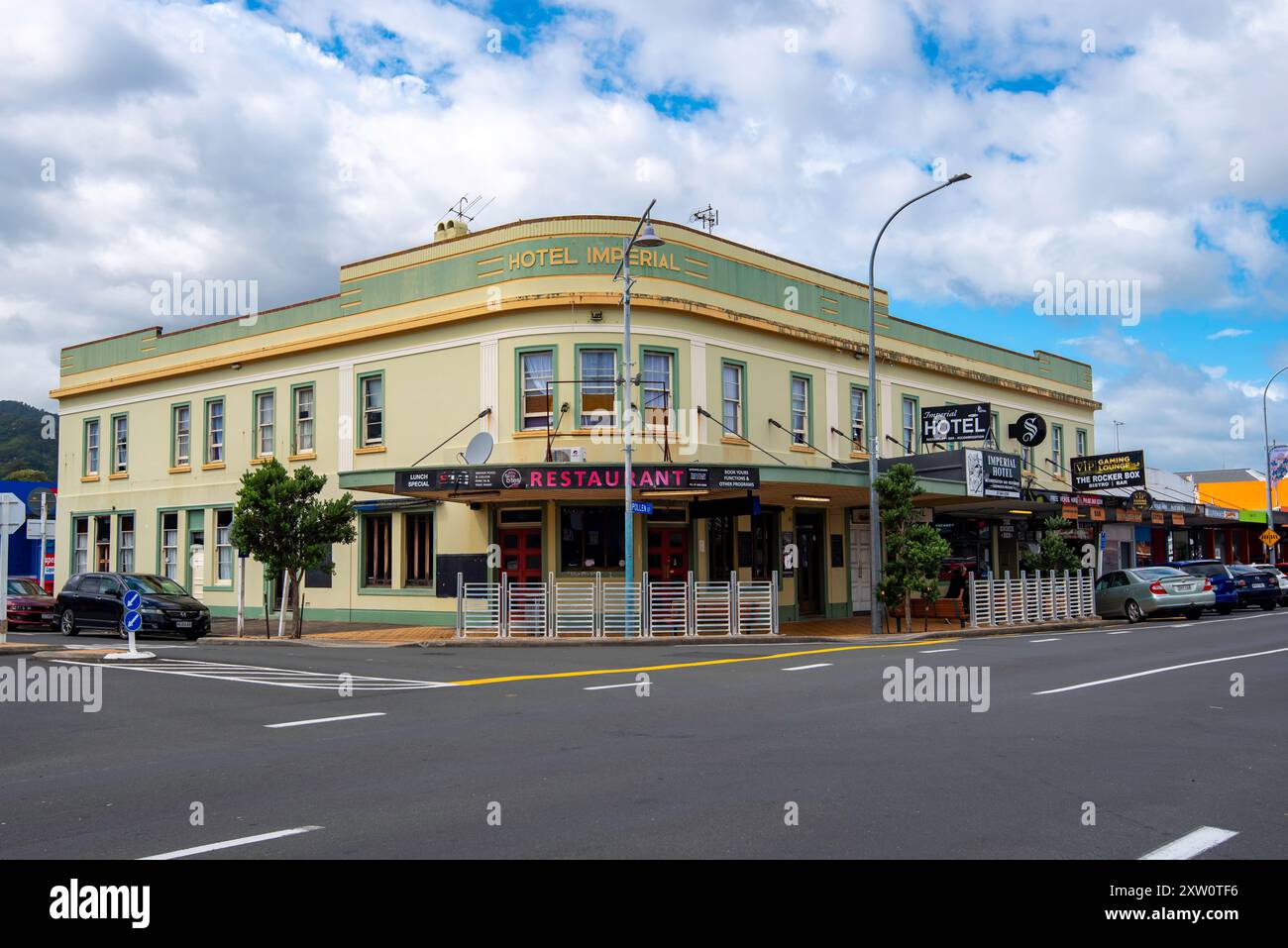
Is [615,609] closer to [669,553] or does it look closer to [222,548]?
[669,553]

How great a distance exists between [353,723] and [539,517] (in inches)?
621

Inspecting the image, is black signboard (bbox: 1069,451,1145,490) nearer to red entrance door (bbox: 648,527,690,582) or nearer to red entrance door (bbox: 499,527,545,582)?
red entrance door (bbox: 648,527,690,582)

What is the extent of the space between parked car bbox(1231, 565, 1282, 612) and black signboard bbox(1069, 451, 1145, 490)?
5191 mm

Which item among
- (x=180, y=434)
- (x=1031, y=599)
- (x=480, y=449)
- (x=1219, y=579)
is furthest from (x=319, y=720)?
(x=1219, y=579)

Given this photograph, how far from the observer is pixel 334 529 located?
25047 millimetres

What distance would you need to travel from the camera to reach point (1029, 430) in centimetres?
3759

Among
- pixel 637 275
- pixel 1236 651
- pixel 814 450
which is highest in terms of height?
pixel 637 275

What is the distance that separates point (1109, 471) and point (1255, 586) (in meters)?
7.34

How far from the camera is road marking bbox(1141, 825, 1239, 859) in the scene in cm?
593

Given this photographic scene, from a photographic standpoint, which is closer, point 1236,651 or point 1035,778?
point 1035,778

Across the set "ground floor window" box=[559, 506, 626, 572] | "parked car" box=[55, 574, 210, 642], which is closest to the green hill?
"parked car" box=[55, 574, 210, 642]
